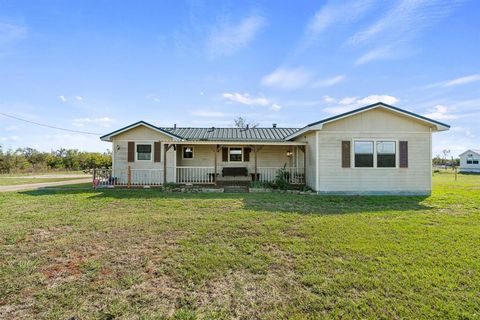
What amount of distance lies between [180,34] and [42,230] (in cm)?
1008

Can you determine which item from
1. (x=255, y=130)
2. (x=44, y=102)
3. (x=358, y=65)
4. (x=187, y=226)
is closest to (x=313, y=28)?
(x=358, y=65)

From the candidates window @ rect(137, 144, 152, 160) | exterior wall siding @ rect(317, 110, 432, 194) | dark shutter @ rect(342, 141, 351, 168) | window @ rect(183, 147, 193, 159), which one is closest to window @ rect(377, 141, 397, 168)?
exterior wall siding @ rect(317, 110, 432, 194)

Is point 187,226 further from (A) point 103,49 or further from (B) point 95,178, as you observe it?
(A) point 103,49

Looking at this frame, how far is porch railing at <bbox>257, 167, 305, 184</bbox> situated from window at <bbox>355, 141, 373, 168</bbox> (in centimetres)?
311

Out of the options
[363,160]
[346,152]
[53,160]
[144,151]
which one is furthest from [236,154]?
[53,160]

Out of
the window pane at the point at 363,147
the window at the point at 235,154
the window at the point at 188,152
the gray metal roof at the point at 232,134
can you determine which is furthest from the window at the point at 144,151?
the window pane at the point at 363,147

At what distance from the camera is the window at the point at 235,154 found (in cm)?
1584

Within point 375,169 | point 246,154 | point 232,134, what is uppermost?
point 232,134

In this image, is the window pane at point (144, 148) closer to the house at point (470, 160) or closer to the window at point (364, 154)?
the window at point (364, 154)

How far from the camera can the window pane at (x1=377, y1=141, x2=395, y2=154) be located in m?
11.2

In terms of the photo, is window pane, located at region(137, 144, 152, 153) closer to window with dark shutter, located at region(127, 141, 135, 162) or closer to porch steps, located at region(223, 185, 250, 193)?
window with dark shutter, located at region(127, 141, 135, 162)

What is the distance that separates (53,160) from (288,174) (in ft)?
111

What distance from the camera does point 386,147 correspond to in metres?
11.2

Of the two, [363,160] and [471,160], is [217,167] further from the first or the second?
[471,160]
